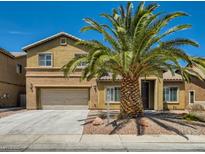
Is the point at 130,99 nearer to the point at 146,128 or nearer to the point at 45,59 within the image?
the point at 146,128

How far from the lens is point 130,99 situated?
1612 centimetres

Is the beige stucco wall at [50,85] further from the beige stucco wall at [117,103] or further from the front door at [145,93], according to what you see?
the front door at [145,93]

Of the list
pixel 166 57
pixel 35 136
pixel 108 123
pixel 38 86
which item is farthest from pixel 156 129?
pixel 38 86

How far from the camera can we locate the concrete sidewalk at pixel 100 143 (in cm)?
977

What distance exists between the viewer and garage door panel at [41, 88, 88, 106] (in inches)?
1043

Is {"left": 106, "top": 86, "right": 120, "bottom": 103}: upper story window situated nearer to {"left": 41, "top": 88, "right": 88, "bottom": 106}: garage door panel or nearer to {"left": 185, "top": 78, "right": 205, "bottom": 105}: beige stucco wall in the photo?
{"left": 41, "top": 88, "right": 88, "bottom": 106}: garage door panel

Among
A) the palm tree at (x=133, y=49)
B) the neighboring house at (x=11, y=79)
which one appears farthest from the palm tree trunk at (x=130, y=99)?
the neighboring house at (x=11, y=79)

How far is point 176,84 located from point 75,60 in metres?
13.6

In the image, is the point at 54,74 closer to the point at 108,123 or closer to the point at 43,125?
the point at 43,125

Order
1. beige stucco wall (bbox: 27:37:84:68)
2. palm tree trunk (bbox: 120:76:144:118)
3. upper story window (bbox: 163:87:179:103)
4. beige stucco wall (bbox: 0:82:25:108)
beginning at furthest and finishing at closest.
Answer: beige stucco wall (bbox: 0:82:25:108), beige stucco wall (bbox: 27:37:84:68), upper story window (bbox: 163:87:179:103), palm tree trunk (bbox: 120:76:144:118)

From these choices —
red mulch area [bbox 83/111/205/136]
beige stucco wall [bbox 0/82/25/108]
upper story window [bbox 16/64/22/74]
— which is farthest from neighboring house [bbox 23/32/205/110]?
red mulch area [bbox 83/111/205/136]

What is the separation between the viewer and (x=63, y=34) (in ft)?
86.7

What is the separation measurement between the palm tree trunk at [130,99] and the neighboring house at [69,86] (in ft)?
30.1

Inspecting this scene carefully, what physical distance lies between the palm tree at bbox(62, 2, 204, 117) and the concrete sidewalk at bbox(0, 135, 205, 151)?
3.86m
